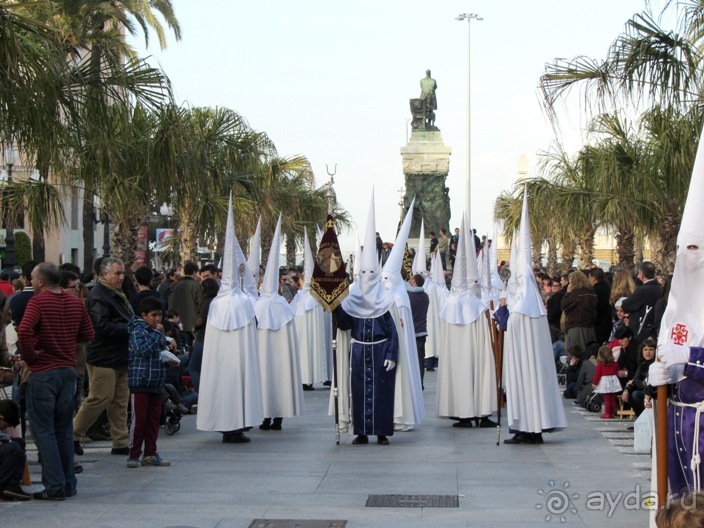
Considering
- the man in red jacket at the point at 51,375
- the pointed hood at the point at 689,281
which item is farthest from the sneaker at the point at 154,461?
the pointed hood at the point at 689,281

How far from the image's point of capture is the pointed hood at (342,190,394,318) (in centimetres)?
1358

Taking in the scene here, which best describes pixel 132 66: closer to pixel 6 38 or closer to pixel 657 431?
pixel 6 38

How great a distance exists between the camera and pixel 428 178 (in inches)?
1983

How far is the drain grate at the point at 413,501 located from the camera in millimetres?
9508

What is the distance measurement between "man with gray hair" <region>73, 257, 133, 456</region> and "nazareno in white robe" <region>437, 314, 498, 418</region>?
4439mm

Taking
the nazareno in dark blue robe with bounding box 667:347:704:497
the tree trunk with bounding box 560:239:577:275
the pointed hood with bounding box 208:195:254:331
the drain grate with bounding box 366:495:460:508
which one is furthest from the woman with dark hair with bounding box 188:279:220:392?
the tree trunk with bounding box 560:239:577:275

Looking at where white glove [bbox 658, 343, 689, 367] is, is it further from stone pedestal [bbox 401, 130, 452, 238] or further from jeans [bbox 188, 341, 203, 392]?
stone pedestal [bbox 401, 130, 452, 238]

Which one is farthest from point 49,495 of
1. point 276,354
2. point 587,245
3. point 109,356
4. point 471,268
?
point 587,245

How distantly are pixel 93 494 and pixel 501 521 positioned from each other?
3414mm

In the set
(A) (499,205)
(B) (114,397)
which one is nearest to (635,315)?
(B) (114,397)

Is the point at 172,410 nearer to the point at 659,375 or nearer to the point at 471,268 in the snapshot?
the point at 471,268

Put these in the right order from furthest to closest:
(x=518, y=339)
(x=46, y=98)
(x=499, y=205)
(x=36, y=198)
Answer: (x=499, y=205), (x=36, y=198), (x=518, y=339), (x=46, y=98)

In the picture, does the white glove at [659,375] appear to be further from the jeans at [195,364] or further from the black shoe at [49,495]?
the jeans at [195,364]

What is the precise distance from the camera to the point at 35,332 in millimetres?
9586
